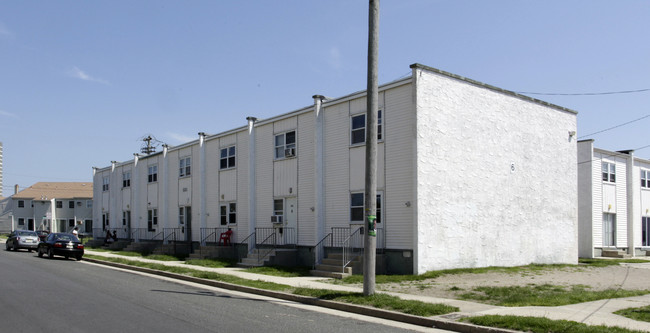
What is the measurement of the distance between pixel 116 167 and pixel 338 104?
27914 mm

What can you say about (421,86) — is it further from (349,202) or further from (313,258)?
(313,258)

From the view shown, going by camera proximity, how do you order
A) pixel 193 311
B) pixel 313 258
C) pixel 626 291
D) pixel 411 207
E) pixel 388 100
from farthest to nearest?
pixel 313 258 → pixel 388 100 → pixel 411 207 → pixel 626 291 → pixel 193 311

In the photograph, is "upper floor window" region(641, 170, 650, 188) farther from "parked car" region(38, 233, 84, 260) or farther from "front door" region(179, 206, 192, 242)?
"parked car" region(38, 233, 84, 260)

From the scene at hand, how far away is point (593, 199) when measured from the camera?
32.4m

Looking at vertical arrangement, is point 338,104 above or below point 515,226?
above

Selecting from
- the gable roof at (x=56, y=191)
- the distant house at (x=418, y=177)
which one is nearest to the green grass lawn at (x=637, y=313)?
the distant house at (x=418, y=177)

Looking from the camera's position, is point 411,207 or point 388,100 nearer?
point 411,207

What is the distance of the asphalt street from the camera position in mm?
9625

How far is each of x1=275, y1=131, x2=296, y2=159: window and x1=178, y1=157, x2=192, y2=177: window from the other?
9.31 metres

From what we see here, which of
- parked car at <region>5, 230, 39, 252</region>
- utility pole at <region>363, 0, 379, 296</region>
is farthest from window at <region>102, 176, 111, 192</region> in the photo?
utility pole at <region>363, 0, 379, 296</region>

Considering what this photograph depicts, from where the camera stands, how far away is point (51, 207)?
73125 millimetres

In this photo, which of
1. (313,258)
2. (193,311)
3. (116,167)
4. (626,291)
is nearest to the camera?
(193,311)

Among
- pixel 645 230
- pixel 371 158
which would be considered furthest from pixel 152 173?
pixel 645 230

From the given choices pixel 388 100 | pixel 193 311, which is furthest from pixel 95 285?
pixel 388 100
